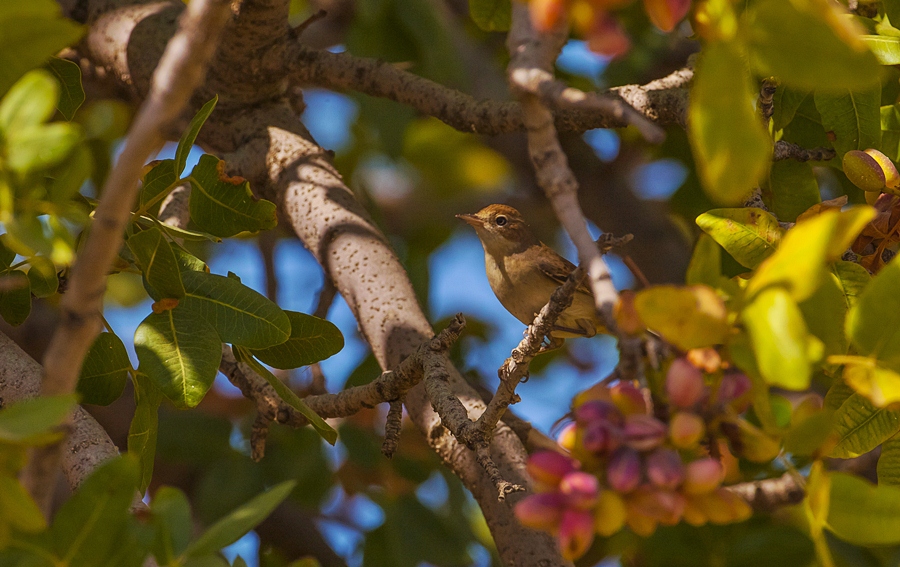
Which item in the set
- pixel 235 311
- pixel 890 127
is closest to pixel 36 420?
pixel 235 311

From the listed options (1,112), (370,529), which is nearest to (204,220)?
(1,112)

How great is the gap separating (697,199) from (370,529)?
75.3 inches

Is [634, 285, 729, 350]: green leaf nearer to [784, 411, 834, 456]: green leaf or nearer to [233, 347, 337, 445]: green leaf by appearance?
[784, 411, 834, 456]: green leaf

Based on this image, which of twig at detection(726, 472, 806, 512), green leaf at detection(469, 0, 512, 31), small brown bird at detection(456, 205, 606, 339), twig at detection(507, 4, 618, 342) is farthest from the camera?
small brown bird at detection(456, 205, 606, 339)

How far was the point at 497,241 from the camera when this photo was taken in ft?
14.3

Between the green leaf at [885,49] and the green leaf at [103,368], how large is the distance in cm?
182

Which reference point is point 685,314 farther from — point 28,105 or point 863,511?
point 28,105

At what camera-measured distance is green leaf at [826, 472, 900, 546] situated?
120 cm

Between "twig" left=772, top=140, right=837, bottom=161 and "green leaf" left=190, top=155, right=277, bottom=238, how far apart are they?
4.16 ft

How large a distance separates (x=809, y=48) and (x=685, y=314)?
0.35 m

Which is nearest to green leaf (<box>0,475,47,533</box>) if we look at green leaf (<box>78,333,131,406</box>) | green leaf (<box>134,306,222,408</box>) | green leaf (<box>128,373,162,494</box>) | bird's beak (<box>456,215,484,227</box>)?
green leaf (<box>134,306,222,408</box>)

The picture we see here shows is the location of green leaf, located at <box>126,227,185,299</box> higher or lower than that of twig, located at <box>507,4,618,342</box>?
lower

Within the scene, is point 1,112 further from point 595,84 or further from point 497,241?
point 595,84

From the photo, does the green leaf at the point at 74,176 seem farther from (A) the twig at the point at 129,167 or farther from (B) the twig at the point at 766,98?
(B) the twig at the point at 766,98
